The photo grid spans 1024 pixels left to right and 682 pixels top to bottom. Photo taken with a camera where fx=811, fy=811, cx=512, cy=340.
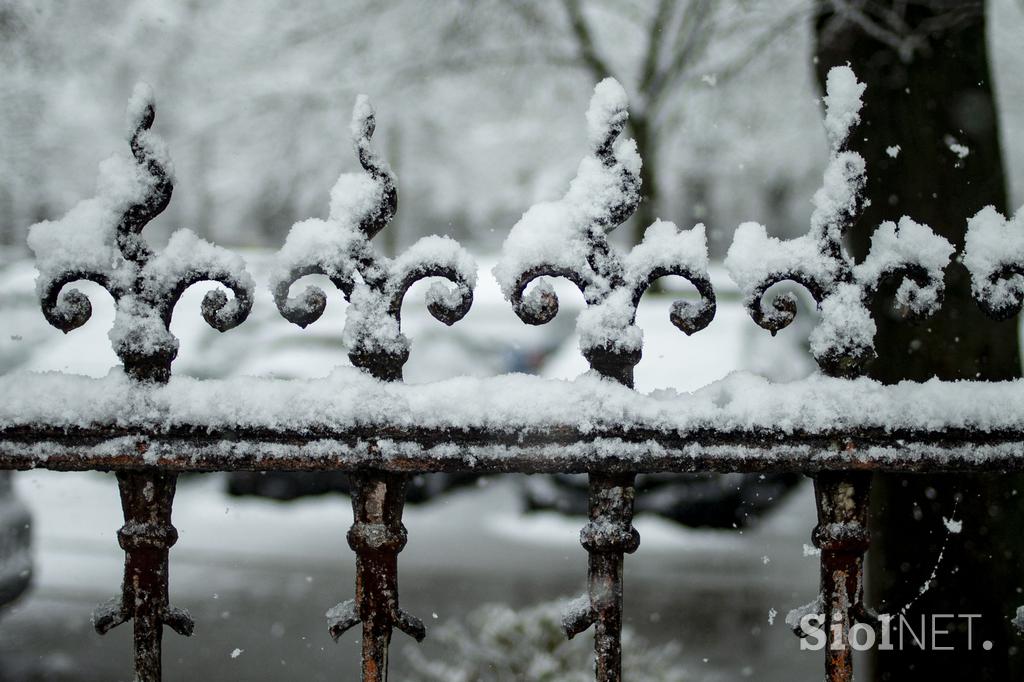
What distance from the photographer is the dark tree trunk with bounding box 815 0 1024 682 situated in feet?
7.76

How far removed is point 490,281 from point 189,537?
207 inches

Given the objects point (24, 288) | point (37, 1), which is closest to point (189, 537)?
point (24, 288)

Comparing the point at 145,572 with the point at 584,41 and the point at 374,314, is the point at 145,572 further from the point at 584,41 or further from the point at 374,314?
the point at 584,41

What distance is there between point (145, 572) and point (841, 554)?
1161mm

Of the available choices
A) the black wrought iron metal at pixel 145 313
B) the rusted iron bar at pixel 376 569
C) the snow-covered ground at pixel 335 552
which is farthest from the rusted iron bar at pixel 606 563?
the snow-covered ground at pixel 335 552

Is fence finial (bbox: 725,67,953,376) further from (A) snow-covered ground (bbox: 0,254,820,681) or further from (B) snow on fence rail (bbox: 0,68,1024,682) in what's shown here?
(A) snow-covered ground (bbox: 0,254,820,681)

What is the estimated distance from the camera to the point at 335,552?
6.38 metres

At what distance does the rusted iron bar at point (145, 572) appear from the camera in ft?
4.45

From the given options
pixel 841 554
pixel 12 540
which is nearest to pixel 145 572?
pixel 841 554

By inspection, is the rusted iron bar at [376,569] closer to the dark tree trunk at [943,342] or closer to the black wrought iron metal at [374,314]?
the black wrought iron metal at [374,314]

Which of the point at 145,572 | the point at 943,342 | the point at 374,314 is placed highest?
the point at 943,342

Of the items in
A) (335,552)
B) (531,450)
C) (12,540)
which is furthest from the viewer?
(335,552)

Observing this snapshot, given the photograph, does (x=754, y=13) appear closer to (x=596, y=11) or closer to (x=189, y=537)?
(x=596, y=11)

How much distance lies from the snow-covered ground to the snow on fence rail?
290 centimetres
